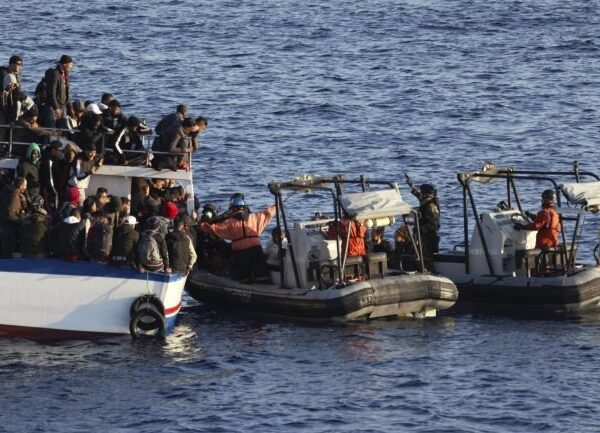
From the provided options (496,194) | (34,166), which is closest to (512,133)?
(496,194)

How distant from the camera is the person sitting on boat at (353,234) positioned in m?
34.4

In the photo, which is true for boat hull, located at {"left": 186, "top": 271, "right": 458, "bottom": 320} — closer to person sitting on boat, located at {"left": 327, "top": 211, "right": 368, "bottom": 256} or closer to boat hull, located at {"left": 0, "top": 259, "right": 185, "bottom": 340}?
person sitting on boat, located at {"left": 327, "top": 211, "right": 368, "bottom": 256}

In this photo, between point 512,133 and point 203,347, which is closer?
point 203,347

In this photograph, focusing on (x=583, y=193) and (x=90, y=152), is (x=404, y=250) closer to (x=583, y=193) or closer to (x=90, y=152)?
(x=583, y=193)

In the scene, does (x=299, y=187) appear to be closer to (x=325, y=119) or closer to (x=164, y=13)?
(x=325, y=119)

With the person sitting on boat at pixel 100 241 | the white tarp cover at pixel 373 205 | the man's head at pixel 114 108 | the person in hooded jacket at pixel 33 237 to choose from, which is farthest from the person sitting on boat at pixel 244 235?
the person in hooded jacket at pixel 33 237

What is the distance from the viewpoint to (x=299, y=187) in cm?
3481

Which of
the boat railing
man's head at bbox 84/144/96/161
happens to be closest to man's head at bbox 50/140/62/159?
man's head at bbox 84/144/96/161

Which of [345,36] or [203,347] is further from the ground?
[345,36]

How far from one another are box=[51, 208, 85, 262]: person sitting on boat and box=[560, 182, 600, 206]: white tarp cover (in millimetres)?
9295

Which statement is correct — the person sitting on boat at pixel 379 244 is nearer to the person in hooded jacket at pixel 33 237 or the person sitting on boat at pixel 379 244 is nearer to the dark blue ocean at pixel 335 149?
the dark blue ocean at pixel 335 149

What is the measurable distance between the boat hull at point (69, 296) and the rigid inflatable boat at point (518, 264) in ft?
21.2

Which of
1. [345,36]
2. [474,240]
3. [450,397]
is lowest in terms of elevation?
[450,397]

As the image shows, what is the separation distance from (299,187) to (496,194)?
48.4 feet
